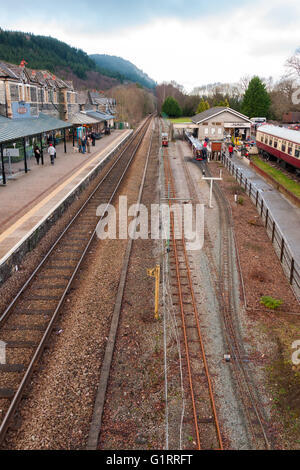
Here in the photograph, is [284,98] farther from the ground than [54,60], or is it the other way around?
[54,60]

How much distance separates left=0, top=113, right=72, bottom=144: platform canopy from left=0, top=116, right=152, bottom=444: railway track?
6991 mm

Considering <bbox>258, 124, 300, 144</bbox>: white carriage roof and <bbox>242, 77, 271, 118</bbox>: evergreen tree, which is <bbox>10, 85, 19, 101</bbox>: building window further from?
<bbox>242, 77, 271, 118</bbox>: evergreen tree

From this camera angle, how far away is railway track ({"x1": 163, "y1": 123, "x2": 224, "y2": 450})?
22.1ft

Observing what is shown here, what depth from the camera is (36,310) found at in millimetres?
10336

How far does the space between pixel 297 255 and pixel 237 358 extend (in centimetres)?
830

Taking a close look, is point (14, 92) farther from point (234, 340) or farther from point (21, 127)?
point (234, 340)

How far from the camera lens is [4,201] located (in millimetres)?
18391

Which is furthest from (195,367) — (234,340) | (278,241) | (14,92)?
(14,92)

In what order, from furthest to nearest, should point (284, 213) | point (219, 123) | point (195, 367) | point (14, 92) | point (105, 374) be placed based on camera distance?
point (219, 123)
point (14, 92)
point (284, 213)
point (195, 367)
point (105, 374)

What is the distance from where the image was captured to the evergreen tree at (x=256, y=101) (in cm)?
6856

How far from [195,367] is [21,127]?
21.8 metres

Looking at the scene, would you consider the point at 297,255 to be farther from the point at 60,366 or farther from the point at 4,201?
the point at 4,201

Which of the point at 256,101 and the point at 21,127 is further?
the point at 256,101
